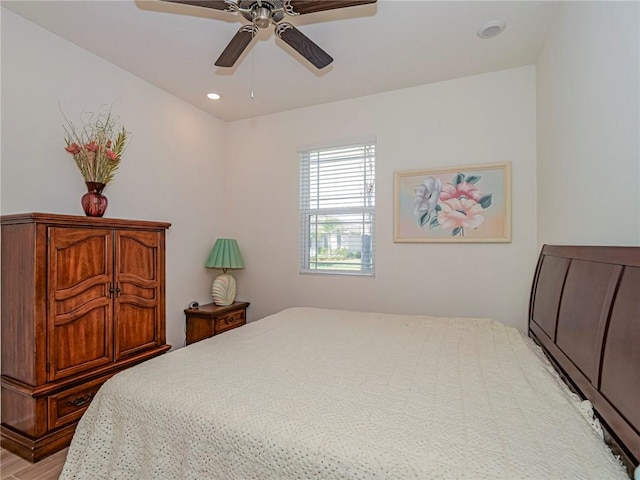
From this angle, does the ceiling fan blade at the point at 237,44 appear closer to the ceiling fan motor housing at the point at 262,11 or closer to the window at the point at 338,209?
the ceiling fan motor housing at the point at 262,11

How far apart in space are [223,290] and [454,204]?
247 centimetres

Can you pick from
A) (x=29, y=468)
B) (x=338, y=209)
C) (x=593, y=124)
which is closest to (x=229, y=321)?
(x=338, y=209)

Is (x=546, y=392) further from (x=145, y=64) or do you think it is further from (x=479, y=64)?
(x=145, y=64)

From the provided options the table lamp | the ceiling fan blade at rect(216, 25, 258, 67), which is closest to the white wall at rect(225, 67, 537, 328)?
the table lamp

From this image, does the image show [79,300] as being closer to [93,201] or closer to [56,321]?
[56,321]

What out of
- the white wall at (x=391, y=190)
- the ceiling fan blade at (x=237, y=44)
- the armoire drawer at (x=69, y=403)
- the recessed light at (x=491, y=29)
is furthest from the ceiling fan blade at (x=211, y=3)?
the armoire drawer at (x=69, y=403)

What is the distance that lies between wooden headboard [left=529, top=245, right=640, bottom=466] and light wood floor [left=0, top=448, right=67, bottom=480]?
8.25ft

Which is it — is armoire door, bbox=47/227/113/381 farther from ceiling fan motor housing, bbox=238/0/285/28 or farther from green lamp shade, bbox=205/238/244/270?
ceiling fan motor housing, bbox=238/0/285/28

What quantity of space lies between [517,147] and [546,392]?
2149 millimetres

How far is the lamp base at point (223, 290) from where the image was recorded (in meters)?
3.55

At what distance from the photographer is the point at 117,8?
2.06 m

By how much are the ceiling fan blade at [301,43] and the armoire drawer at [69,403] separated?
2.45 metres

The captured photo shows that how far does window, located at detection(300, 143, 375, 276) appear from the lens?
331 cm

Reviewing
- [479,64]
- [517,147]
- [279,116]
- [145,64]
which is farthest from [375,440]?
[279,116]
